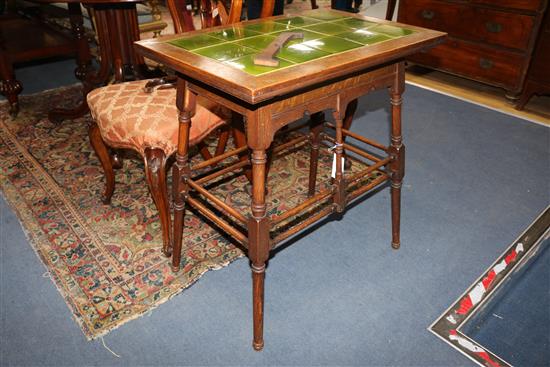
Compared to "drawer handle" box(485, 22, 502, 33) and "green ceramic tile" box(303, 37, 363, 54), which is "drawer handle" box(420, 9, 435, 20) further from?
"green ceramic tile" box(303, 37, 363, 54)

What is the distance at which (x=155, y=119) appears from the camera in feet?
6.10

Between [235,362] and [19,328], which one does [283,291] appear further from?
[19,328]

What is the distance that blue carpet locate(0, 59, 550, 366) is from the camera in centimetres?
162

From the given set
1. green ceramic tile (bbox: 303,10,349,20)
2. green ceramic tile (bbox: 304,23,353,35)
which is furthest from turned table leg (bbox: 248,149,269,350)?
green ceramic tile (bbox: 303,10,349,20)

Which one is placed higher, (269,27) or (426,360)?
(269,27)

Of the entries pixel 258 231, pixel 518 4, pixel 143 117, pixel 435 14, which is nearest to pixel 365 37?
pixel 258 231

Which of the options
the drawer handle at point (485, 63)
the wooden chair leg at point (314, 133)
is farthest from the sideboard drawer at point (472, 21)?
the wooden chair leg at point (314, 133)

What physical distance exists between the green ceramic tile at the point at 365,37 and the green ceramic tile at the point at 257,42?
0.27m

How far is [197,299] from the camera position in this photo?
1830mm

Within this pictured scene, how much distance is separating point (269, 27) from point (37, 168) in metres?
1.68

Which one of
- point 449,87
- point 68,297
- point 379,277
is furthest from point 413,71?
point 68,297

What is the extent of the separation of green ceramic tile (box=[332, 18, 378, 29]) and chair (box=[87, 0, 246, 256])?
0.43 metres

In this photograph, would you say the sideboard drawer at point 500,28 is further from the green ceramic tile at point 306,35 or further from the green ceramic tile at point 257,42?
the green ceramic tile at point 257,42

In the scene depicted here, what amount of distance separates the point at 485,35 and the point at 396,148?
2150 millimetres
